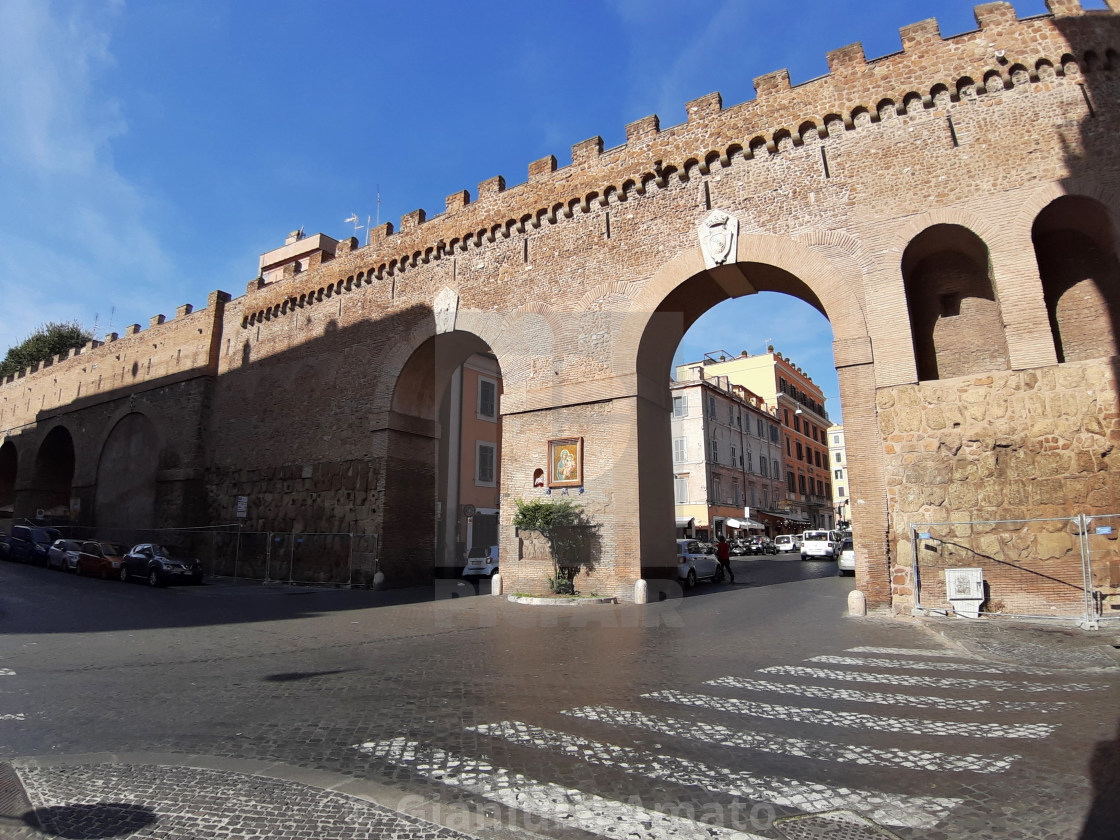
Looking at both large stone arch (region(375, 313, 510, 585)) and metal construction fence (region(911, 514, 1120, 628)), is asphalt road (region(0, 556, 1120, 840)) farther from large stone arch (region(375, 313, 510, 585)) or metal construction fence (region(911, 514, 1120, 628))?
large stone arch (region(375, 313, 510, 585))

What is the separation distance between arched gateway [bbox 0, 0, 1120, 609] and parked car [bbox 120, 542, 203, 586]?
3139 mm

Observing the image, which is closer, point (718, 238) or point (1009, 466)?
point (1009, 466)

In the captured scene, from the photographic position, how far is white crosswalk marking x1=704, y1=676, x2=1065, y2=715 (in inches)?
193

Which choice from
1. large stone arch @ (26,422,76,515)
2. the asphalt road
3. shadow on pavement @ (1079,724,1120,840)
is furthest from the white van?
large stone arch @ (26,422,76,515)

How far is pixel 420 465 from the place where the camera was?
20.0 m

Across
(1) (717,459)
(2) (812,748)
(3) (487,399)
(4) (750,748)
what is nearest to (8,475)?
(3) (487,399)

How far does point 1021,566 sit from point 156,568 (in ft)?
68.2

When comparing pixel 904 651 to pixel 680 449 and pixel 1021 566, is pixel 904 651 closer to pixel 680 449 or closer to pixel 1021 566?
pixel 1021 566

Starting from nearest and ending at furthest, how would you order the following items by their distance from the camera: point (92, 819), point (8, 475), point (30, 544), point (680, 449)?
point (92, 819)
point (30, 544)
point (8, 475)
point (680, 449)

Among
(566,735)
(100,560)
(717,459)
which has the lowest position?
(566,735)

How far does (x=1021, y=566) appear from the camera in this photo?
10.1 m

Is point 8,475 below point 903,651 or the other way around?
the other way around

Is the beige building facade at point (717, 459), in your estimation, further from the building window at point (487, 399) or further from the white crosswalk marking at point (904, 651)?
the white crosswalk marking at point (904, 651)

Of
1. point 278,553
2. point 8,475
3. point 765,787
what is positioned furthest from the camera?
point 8,475
